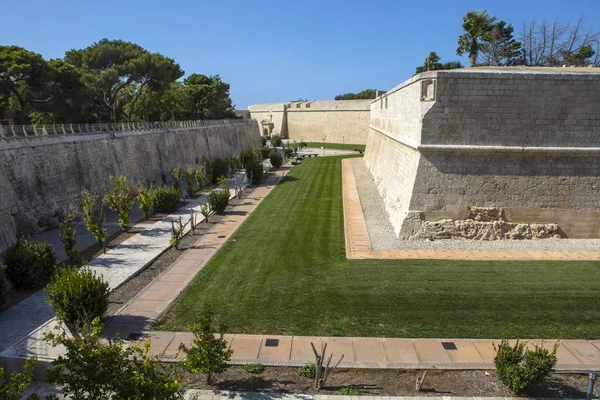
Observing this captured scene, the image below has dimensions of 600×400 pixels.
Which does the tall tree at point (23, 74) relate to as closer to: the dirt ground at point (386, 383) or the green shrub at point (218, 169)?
the green shrub at point (218, 169)

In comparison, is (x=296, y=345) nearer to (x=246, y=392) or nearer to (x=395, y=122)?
(x=246, y=392)

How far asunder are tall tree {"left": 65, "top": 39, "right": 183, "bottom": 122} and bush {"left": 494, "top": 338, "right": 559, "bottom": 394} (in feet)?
97.9

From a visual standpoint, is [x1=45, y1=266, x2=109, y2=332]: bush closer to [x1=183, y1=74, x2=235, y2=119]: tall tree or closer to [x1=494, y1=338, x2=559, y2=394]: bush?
[x1=494, y1=338, x2=559, y2=394]: bush

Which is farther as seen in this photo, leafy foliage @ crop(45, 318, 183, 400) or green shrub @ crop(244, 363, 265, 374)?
green shrub @ crop(244, 363, 265, 374)

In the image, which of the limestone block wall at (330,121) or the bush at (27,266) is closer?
the bush at (27,266)

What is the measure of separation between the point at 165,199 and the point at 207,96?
34314 millimetres

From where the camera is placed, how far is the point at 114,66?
29.9 metres

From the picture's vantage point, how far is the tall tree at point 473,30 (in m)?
29.0

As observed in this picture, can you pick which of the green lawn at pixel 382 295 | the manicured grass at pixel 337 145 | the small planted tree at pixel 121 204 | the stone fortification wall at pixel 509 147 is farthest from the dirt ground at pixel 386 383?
the manicured grass at pixel 337 145

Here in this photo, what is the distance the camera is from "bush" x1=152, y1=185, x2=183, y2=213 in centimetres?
1655

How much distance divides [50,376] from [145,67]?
31.2 m

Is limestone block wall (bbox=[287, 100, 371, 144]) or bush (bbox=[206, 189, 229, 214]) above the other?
limestone block wall (bbox=[287, 100, 371, 144])

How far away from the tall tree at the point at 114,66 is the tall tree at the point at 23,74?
533 centimetres

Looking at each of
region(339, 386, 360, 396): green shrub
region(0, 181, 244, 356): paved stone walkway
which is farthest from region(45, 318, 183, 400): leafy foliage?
region(0, 181, 244, 356): paved stone walkway
